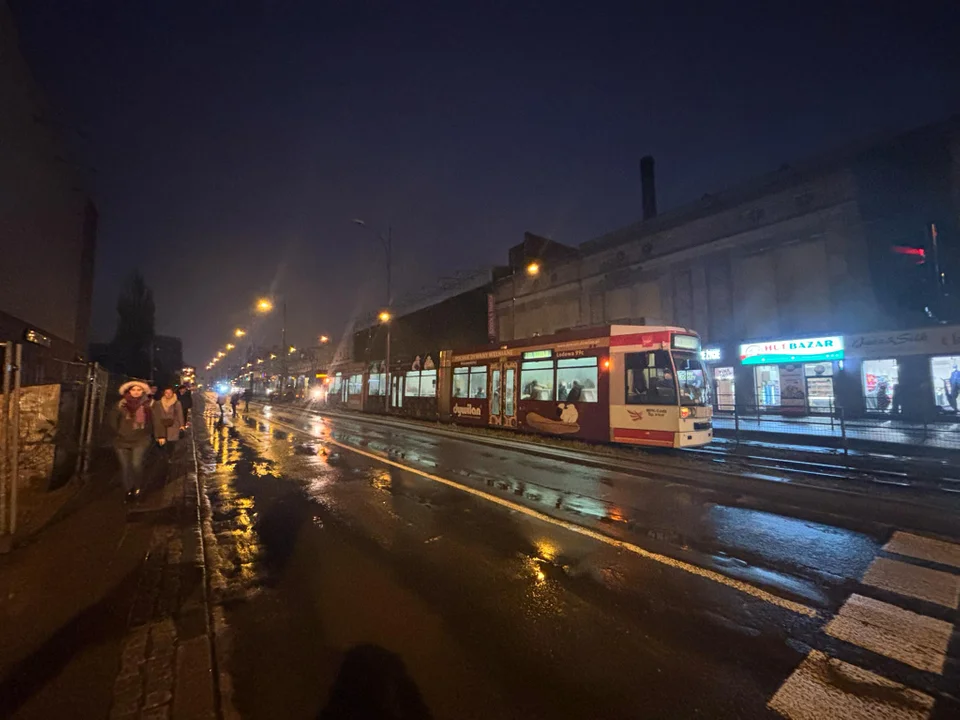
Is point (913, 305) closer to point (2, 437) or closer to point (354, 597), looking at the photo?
point (354, 597)

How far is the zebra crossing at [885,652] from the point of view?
106 inches

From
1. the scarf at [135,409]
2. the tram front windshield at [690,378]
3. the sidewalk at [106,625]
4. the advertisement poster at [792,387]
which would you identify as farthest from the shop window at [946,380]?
the scarf at [135,409]

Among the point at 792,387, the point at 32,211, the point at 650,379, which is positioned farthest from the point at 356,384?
the point at 792,387

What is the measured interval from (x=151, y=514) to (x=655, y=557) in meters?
6.63

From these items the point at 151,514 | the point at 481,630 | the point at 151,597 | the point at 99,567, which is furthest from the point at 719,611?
the point at 151,514

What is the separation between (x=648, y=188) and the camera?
38.6 metres

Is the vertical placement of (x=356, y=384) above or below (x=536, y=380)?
above

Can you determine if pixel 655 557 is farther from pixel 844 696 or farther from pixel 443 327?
pixel 443 327

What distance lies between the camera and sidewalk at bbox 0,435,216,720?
268 cm

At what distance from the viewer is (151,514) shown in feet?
21.3

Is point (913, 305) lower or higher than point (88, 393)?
higher

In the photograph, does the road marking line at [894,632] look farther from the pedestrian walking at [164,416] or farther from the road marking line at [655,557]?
the pedestrian walking at [164,416]

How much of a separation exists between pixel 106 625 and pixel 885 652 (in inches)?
220

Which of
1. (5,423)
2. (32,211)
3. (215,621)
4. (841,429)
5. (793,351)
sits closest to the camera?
(215,621)
